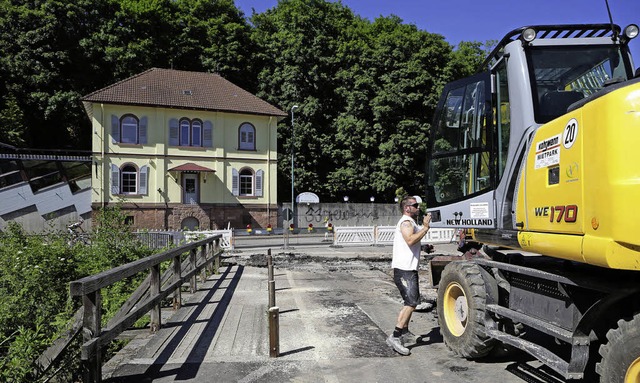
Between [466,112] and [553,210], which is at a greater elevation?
[466,112]

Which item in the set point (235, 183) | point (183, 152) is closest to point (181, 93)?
point (183, 152)

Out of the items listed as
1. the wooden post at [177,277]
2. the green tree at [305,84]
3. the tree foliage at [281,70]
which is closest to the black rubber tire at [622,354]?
the wooden post at [177,277]

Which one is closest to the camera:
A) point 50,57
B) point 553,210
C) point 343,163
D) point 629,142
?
point 629,142

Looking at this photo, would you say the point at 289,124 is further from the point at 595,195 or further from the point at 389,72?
the point at 595,195

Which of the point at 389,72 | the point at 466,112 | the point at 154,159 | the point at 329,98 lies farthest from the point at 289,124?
the point at 466,112

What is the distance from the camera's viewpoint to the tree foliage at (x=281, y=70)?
4094 centimetres

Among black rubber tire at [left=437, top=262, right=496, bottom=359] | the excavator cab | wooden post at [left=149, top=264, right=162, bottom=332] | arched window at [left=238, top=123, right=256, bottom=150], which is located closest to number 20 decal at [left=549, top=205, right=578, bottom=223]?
the excavator cab

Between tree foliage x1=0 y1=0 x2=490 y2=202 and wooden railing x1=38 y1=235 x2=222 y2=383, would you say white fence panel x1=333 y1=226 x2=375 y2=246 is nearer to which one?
tree foliage x1=0 y1=0 x2=490 y2=202

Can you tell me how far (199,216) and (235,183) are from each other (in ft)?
12.6

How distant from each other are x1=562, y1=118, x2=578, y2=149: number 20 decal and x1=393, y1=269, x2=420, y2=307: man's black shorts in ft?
9.08

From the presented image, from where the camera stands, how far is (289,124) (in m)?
46.9

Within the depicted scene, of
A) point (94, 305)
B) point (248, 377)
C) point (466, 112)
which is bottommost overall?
point (248, 377)

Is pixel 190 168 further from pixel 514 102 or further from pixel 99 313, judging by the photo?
pixel 514 102

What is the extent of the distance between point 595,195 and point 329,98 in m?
45.2
